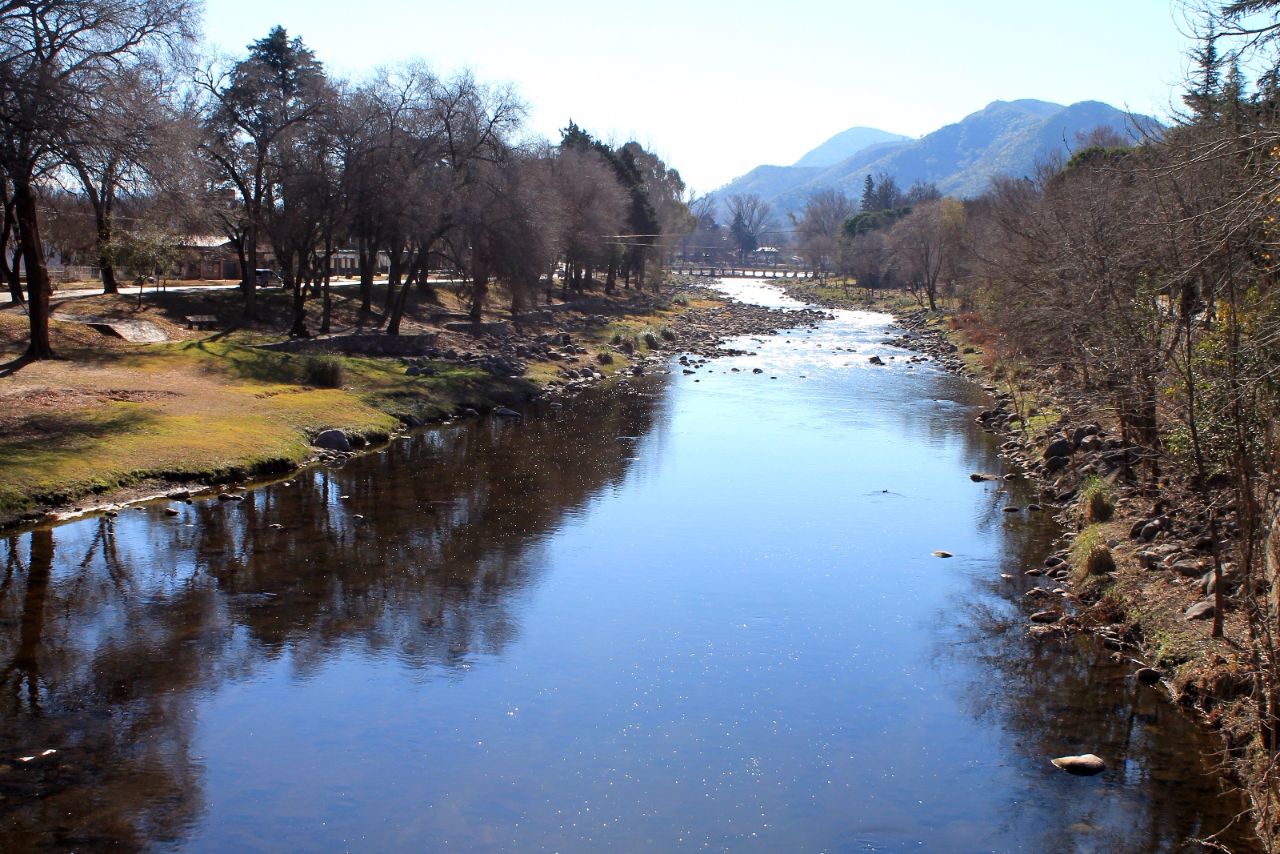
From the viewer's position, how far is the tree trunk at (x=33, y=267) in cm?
2888

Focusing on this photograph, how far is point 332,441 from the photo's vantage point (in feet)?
95.9

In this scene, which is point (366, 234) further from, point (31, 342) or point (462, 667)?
point (462, 667)

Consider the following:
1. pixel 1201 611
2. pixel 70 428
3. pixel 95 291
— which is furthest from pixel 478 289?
pixel 1201 611

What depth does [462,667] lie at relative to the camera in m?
14.6

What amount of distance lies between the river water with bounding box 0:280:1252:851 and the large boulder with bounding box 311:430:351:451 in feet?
13.0

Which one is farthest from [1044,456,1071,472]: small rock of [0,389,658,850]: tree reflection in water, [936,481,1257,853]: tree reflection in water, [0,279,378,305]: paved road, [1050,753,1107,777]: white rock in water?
[0,279,378,305]: paved road

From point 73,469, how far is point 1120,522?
20877 millimetres

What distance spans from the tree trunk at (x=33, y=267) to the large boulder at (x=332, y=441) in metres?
9.43

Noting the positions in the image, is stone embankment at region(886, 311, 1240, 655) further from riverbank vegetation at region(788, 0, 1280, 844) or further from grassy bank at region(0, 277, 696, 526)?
grassy bank at region(0, 277, 696, 526)

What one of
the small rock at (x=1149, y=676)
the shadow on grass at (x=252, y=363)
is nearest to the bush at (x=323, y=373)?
the shadow on grass at (x=252, y=363)

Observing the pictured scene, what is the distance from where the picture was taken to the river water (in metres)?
10.8

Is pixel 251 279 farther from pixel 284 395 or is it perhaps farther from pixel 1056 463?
pixel 1056 463

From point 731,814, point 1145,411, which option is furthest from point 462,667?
point 1145,411

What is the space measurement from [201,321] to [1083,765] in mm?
40873
